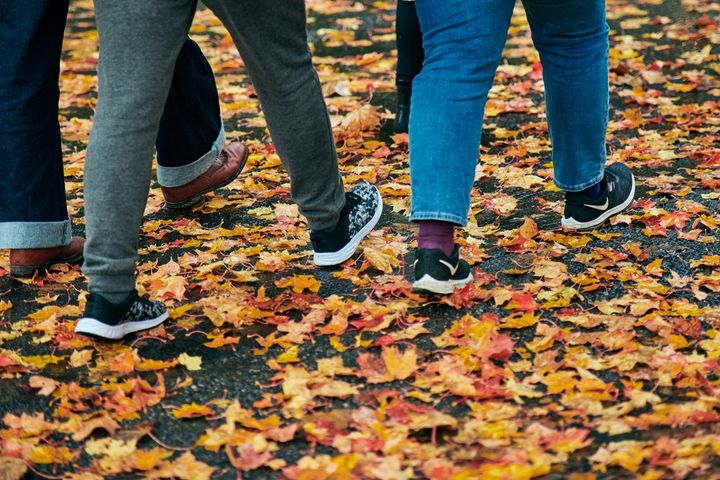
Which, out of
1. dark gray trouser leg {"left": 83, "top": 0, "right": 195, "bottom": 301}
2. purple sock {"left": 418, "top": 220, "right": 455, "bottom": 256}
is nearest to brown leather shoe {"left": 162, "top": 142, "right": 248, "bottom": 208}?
dark gray trouser leg {"left": 83, "top": 0, "right": 195, "bottom": 301}

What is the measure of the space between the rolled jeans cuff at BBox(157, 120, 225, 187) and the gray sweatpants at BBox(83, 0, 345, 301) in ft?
3.30

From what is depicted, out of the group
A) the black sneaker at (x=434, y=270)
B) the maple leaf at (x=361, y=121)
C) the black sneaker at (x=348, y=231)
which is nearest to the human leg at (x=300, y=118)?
the black sneaker at (x=348, y=231)

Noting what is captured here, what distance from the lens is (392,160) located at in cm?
475

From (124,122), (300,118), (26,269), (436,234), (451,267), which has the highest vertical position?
(124,122)

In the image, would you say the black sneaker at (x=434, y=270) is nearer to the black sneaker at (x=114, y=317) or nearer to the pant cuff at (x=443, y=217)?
the pant cuff at (x=443, y=217)

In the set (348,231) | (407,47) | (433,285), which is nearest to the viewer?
(433,285)

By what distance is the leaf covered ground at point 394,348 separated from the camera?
241 cm

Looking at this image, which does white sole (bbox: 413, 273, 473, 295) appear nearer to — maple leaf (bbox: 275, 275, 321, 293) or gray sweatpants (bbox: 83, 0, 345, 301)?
maple leaf (bbox: 275, 275, 321, 293)

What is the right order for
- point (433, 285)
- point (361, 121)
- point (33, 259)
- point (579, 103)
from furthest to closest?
point (361, 121), point (33, 259), point (579, 103), point (433, 285)

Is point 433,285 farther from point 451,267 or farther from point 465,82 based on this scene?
point 465,82

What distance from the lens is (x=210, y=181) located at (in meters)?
4.13

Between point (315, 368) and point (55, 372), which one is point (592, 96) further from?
point (55, 372)

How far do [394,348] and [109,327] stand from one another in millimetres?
838

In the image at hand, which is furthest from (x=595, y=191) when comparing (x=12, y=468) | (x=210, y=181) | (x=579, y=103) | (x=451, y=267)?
(x=12, y=468)
